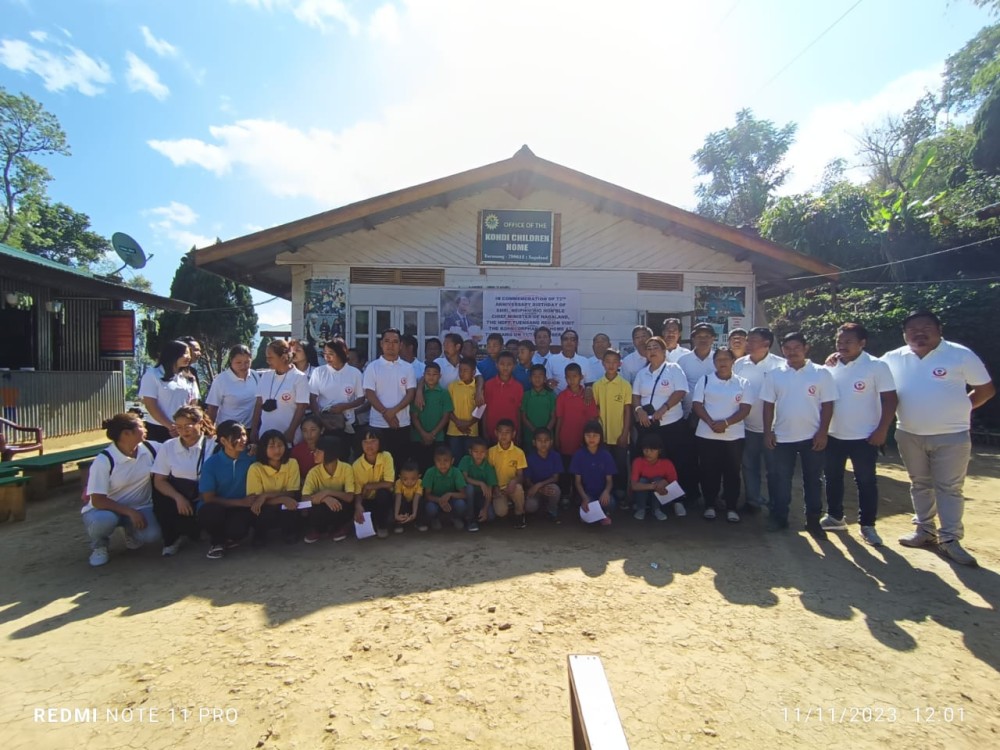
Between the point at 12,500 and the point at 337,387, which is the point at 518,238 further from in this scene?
the point at 12,500

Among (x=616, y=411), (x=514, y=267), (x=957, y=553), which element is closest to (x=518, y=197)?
(x=514, y=267)

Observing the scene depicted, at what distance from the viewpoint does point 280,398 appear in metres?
4.84

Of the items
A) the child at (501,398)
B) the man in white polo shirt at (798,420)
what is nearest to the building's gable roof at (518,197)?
the child at (501,398)

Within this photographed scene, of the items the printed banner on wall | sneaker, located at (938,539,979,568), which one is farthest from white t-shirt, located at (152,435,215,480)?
sneaker, located at (938,539,979,568)

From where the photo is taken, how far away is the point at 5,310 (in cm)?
993

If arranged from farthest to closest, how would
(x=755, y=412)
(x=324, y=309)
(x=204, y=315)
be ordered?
(x=204, y=315)
(x=324, y=309)
(x=755, y=412)

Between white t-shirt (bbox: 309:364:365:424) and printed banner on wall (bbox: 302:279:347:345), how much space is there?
2.73 metres

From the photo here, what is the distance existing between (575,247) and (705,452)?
429 centimetres

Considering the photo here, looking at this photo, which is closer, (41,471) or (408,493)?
(408,493)

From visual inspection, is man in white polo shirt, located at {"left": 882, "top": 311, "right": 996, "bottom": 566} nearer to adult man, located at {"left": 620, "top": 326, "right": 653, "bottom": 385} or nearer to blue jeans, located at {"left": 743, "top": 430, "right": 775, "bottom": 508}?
blue jeans, located at {"left": 743, "top": 430, "right": 775, "bottom": 508}

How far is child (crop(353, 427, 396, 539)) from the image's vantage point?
4480 mm

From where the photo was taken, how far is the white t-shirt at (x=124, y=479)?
397cm

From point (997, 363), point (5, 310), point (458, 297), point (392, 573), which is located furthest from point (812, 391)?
point (5, 310)

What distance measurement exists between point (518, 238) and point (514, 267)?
47 cm
